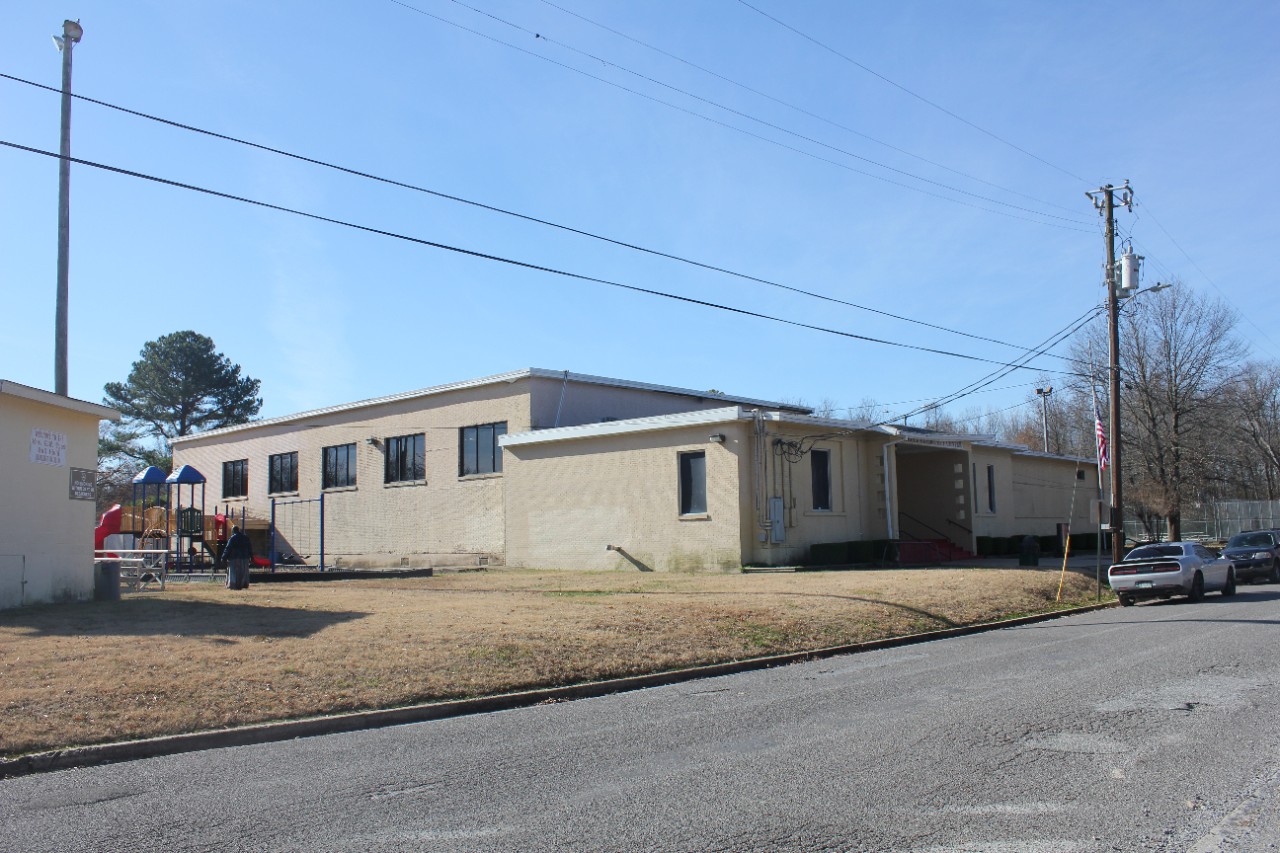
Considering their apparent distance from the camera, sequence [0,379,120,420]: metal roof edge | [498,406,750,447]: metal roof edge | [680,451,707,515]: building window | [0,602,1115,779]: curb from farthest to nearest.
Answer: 1. [680,451,707,515]: building window
2. [498,406,750,447]: metal roof edge
3. [0,379,120,420]: metal roof edge
4. [0,602,1115,779]: curb

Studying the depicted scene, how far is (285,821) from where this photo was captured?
6.24m

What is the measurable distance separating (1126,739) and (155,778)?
7486 millimetres

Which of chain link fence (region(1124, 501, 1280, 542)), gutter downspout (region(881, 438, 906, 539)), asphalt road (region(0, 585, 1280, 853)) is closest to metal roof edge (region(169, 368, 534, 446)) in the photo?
gutter downspout (region(881, 438, 906, 539))

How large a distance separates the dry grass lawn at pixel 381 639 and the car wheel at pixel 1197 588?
2397mm

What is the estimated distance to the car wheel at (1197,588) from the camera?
20969 millimetres

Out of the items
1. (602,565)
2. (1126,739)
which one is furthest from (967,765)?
(602,565)

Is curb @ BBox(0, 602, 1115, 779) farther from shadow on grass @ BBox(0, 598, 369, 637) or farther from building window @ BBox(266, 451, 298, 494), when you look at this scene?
building window @ BBox(266, 451, 298, 494)

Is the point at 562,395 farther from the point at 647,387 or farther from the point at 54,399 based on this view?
the point at 54,399

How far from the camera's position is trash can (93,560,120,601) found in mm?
18094

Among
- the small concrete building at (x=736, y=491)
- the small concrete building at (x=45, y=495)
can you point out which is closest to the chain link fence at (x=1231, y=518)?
the small concrete building at (x=736, y=491)

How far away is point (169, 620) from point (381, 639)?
3935mm

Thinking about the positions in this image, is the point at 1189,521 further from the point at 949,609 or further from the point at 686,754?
the point at 686,754

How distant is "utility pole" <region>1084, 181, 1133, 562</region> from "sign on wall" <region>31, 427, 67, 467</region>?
21700 mm

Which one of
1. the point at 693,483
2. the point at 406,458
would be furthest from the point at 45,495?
the point at 406,458
